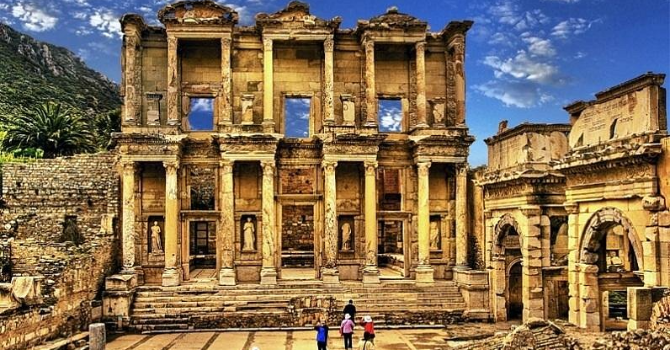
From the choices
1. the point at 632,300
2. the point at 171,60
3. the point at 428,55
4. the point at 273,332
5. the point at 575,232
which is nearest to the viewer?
the point at 632,300

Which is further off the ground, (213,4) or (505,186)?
(213,4)

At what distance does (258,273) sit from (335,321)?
4.34m

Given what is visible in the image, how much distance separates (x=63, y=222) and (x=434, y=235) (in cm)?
1449

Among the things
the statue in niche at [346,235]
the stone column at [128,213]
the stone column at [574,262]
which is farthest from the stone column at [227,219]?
the stone column at [574,262]

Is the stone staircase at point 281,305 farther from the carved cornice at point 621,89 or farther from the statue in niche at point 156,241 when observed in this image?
the carved cornice at point 621,89

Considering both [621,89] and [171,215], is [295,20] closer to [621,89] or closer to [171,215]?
[171,215]

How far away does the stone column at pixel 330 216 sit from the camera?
25.8m

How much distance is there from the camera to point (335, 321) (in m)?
23.9

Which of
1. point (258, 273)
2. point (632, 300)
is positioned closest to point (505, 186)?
point (632, 300)

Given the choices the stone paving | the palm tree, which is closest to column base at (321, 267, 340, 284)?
the stone paving

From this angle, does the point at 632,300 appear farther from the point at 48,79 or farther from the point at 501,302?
the point at 48,79

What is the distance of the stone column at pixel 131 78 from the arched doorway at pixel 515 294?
14.6 m

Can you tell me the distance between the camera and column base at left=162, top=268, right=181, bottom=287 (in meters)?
25.0

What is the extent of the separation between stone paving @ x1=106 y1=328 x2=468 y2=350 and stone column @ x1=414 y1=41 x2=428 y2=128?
8.23m
